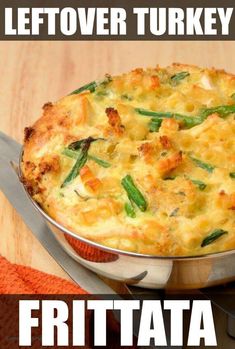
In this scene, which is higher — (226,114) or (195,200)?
(226,114)

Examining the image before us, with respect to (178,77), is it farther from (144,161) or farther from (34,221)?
(34,221)

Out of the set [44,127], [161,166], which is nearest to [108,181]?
[161,166]

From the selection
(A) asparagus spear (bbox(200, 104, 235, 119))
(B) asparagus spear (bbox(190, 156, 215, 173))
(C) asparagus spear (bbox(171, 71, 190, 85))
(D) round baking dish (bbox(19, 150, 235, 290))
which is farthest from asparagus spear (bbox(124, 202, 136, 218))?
(C) asparagus spear (bbox(171, 71, 190, 85))

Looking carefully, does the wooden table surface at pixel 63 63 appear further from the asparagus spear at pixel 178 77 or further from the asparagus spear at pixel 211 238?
the asparagus spear at pixel 211 238

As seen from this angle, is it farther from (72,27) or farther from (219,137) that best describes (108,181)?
(72,27)

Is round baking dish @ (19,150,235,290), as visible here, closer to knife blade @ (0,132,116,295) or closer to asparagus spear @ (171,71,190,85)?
knife blade @ (0,132,116,295)

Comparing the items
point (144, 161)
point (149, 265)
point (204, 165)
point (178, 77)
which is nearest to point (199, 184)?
point (204, 165)
